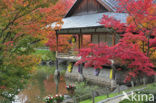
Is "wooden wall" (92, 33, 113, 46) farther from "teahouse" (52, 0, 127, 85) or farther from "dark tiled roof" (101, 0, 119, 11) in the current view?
"dark tiled roof" (101, 0, 119, 11)

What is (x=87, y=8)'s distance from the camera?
21359 mm

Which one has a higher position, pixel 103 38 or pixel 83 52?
pixel 103 38

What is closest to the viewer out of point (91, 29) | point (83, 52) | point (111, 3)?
point (83, 52)

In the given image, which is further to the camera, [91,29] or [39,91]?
[91,29]

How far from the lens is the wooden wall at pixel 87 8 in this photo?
66.3ft

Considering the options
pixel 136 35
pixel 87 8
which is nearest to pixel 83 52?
pixel 136 35

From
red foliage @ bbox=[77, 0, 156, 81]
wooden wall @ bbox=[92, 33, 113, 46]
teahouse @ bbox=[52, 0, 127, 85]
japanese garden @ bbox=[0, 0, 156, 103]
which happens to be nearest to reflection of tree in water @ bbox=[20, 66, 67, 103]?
japanese garden @ bbox=[0, 0, 156, 103]

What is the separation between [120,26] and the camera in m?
12.4

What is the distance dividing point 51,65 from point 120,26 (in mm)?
20331

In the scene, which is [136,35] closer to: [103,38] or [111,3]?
[103,38]

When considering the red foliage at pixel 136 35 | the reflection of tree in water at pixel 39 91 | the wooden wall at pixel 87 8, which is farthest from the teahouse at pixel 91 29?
the red foliage at pixel 136 35

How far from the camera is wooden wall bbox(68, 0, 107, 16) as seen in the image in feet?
66.3

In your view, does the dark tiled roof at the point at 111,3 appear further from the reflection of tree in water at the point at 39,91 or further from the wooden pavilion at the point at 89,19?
the reflection of tree in water at the point at 39,91

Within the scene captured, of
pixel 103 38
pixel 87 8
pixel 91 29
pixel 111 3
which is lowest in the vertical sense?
pixel 103 38
